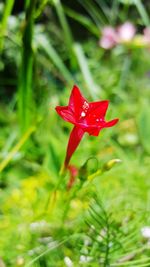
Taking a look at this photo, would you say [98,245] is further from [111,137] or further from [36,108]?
[111,137]

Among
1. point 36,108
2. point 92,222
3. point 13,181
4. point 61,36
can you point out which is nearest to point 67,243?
point 92,222

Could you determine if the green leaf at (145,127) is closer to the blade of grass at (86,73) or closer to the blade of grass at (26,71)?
the blade of grass at (86,73)

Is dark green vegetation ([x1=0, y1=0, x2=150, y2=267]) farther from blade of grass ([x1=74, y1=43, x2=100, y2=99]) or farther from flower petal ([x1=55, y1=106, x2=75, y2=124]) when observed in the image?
flower petal ([x1=55, y1=106, x2=75, y2=124])

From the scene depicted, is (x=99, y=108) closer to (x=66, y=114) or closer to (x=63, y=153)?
(x=66, y=114)

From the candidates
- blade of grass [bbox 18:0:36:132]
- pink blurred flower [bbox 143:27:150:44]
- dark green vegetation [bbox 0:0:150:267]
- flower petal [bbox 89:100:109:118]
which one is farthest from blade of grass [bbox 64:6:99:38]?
flower petal [bbox 89:100:109:118]

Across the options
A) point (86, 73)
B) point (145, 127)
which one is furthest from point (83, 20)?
point (145, 127)

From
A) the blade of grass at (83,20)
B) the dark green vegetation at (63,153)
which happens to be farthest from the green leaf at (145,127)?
the blade of grass at (83,20)
